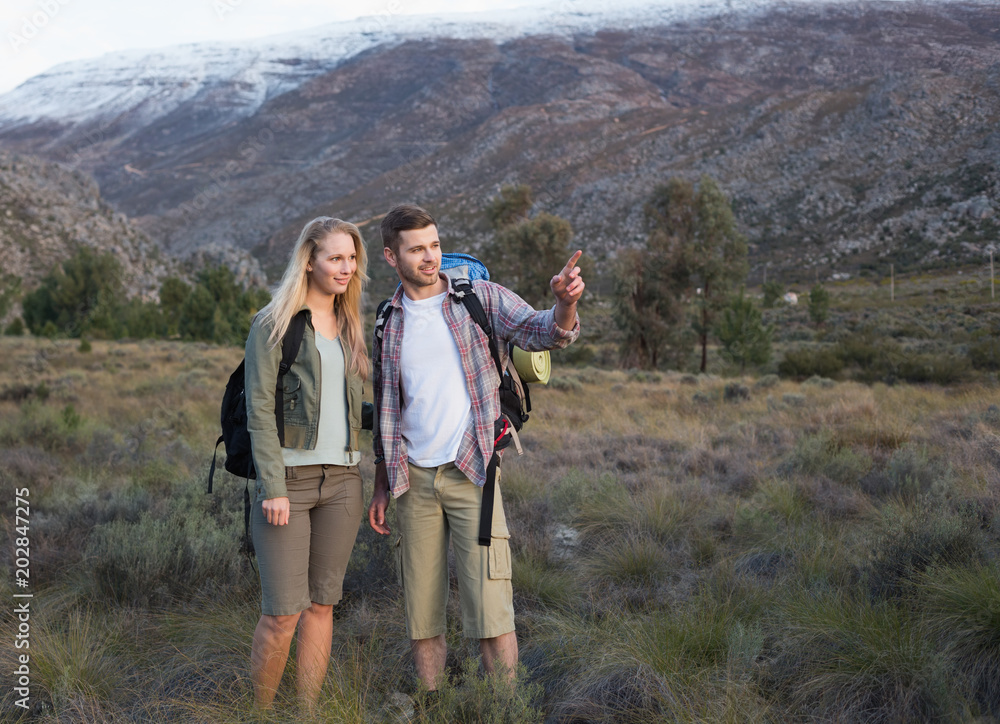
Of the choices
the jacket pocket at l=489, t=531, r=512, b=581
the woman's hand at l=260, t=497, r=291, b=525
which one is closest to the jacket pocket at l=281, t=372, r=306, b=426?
the woman's hand at l=260, t=497, r=291, b=525

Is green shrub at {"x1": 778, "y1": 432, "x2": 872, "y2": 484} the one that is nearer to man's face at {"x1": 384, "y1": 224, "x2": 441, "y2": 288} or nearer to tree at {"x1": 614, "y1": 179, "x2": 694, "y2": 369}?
man's face at {"x1": 384, "y1": 224, "x2": 441, "y2": 288}

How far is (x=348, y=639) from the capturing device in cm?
301

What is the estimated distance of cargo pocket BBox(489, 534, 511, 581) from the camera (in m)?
2.41

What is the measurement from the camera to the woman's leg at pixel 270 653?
2.38 m

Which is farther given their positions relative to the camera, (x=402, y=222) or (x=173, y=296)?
(x=173, y=296)

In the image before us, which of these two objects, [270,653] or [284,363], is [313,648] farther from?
[284,363]

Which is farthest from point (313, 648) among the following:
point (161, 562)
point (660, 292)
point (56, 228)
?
point (56, 228)

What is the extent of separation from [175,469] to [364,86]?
19895cm

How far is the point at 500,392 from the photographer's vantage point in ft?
8.63

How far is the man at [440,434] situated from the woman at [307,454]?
18 centimetres

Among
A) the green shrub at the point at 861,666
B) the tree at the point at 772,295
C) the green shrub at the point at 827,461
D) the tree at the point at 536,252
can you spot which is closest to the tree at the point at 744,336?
the tree at the point at 536,252

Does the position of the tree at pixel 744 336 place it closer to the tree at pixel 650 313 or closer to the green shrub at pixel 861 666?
the tree at pixel 650 313

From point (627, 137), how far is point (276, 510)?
103084mm

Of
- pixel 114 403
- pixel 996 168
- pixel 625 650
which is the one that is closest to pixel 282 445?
pixel 625 650
